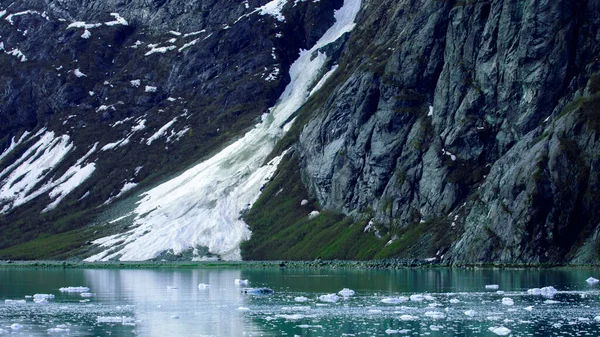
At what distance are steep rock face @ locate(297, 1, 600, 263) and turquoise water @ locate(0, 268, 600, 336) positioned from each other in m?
18.2

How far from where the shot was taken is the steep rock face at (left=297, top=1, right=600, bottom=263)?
134 m

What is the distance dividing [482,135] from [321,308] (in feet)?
311

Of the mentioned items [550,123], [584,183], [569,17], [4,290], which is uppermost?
[569,17]

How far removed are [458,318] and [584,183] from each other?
72456 mm

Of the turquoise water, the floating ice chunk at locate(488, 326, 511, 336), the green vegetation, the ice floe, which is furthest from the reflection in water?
the green vegetation

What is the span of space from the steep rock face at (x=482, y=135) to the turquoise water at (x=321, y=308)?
18.2 m

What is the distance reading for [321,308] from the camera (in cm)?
7750

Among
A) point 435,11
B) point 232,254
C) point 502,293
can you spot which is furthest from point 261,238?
point 502,293

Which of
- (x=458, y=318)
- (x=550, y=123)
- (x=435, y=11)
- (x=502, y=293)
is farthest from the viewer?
(x=435, y=11)

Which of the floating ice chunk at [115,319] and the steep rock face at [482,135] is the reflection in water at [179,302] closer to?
the floating ice chunk at [115,319]

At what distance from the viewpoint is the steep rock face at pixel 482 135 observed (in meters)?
134

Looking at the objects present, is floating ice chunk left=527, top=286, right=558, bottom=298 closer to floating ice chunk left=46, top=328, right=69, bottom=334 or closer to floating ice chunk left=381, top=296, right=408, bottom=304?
floating ice chunk left=381, top=296, right=408, bottom=304

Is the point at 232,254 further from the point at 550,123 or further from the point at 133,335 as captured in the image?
the point at 133,335

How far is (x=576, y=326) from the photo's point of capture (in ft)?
205
